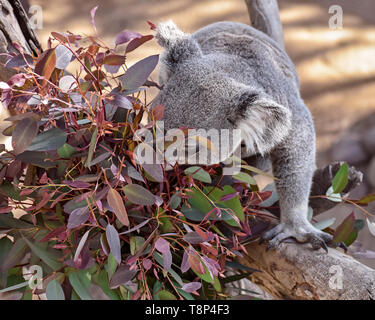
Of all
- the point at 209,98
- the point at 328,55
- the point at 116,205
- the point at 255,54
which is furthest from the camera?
the point at 328,55

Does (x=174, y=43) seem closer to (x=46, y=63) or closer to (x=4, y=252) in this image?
(x=46, y=63)

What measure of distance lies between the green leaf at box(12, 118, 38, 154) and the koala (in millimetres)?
457

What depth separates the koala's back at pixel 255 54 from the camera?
1453mm

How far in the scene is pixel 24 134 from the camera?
31.9 inches

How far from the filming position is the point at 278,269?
1330mm

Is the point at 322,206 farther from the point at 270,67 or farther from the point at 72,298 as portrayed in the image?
the point at 72,298

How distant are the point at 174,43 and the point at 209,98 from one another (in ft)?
0.87

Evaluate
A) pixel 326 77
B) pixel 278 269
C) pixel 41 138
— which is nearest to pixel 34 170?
pixel 41 138

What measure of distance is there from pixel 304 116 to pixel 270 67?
0.22m

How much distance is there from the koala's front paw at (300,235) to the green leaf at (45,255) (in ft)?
2.28

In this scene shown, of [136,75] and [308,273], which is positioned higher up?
[136,75]

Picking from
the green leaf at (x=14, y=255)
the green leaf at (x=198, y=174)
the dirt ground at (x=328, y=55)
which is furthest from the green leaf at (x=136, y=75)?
the dirt ground at (x=328, y=55)

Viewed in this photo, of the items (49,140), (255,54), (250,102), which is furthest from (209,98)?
(49,140)

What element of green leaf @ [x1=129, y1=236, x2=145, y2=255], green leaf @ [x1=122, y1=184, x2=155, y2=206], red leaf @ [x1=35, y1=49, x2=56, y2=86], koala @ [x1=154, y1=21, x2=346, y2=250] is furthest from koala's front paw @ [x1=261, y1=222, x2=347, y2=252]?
red leaf @ [x1=35, y1=49, x2=56, y2=86]
